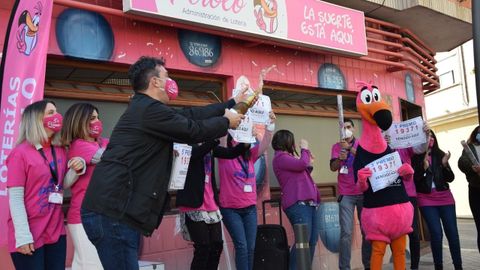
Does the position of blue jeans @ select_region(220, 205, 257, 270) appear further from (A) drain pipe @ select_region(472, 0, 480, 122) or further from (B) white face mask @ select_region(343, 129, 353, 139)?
(A) drain pipe @ select_region(472, 0, 480, 122)

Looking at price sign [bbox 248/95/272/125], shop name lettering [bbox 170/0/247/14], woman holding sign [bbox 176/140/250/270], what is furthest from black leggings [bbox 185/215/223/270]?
shop name lettering [bbox 170/0/247/14]

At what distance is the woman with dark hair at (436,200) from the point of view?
20.0 ft

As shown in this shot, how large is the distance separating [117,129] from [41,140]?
968 mm

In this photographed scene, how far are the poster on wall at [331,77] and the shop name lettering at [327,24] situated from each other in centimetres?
50

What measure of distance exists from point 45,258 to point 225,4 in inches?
140

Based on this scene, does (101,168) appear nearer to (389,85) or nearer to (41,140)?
(41,140)

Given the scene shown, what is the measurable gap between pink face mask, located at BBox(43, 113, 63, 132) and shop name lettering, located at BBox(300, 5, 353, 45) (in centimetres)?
396

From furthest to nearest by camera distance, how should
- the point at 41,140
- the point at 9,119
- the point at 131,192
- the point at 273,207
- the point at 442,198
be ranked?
the point at 273,207
the point at 442,198
the point at 9,119
the point at 41,140
the point at 131,192

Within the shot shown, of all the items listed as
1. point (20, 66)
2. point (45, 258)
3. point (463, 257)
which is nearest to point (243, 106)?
point (45, 258)

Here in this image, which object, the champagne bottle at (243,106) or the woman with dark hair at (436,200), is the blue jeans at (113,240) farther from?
the woman with dark hair at (436,200)

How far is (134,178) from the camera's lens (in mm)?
2875

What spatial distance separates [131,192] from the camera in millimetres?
2854

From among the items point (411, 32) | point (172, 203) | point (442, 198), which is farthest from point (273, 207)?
point (411, 32)

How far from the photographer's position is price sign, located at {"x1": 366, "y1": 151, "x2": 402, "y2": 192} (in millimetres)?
4637
